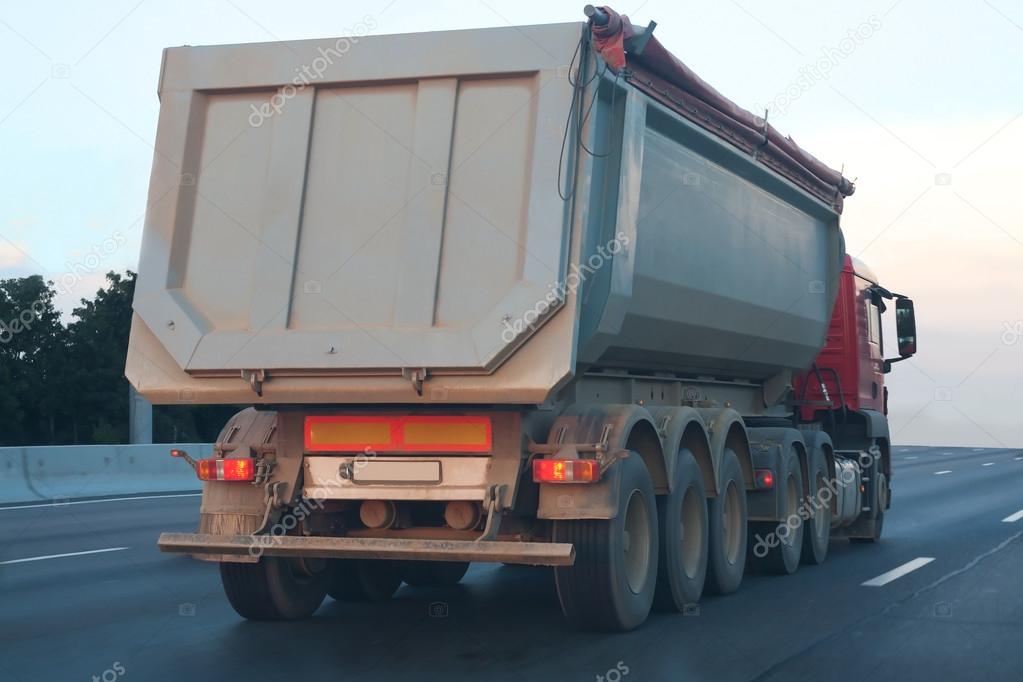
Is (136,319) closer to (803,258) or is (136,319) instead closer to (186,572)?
(186,572)

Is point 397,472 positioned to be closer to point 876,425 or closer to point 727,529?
point 727,529

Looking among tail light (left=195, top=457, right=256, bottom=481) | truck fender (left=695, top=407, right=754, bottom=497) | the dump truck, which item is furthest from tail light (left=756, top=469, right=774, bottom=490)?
tail light (left=195, top=457, right=256, bottom=481)

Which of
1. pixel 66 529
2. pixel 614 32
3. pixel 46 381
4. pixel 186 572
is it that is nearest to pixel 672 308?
pixel 614 32

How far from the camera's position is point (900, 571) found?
12266 millimetres

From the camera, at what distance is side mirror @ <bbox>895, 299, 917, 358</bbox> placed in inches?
662

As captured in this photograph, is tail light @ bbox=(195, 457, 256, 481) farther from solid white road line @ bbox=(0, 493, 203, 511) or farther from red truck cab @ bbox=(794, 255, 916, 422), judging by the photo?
solid white road line @ bbox=(0, 493, 203, 511)

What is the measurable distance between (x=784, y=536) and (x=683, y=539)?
8.47ft

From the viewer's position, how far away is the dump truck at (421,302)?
25.9 feet

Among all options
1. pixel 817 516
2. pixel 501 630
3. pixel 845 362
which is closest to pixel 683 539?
pixel 501 630

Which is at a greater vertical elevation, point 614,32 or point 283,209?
point 614,32

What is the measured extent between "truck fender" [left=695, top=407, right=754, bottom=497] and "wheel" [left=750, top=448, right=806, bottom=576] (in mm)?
705

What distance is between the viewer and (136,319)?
849 centimetres

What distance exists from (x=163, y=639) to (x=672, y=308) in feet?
13.5

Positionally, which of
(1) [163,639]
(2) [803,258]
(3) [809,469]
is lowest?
(1) [163,639]
